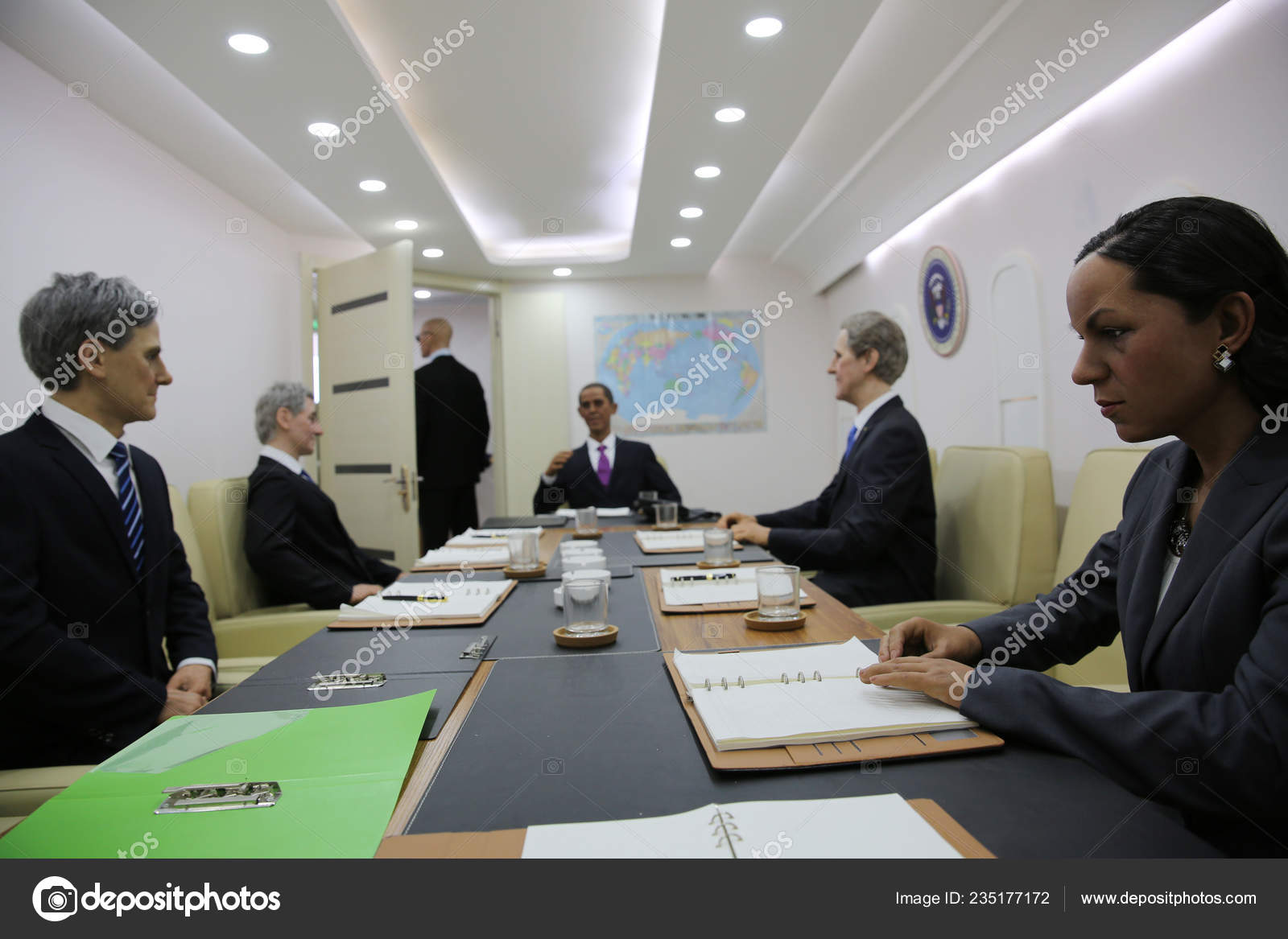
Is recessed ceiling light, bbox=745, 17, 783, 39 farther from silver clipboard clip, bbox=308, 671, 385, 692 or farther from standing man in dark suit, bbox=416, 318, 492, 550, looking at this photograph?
standing man in dark suit, bbox=416, 318, 492, 550

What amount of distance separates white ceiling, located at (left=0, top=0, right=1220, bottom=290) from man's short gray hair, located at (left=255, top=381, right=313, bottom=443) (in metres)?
1.18

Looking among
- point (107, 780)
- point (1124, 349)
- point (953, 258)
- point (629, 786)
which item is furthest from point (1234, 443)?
point (953, 258)

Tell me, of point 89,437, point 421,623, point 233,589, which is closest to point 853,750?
point 421,623

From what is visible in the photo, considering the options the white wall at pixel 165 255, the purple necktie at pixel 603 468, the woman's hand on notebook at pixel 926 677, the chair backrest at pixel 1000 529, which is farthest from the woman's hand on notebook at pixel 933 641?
the purple necktie at pixel 603 468

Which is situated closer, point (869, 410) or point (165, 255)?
point (869, 410)

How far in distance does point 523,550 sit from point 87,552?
950 millimetres

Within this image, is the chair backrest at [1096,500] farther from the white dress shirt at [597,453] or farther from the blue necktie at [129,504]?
the white dress shirt at [597,453]

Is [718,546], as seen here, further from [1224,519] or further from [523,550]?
[1224,519]

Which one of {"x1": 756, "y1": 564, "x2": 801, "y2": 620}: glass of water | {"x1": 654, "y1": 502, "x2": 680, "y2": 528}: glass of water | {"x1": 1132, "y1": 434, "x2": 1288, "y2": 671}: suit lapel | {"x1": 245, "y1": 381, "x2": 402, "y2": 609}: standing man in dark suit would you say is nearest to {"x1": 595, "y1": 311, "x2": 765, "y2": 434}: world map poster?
{"x1": 654, "y1": 502, "x2": 680, "y2": 528}: glass of water

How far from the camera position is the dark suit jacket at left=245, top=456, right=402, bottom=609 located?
2559 mm

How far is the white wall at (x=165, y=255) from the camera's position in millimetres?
2762

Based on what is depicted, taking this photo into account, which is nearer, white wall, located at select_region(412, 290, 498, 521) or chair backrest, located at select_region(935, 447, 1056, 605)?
chair backrest, located at select_region(935, 447, 1056, 605)

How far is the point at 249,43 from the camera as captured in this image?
8.59 ft

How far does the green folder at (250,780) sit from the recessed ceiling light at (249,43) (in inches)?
97.7
